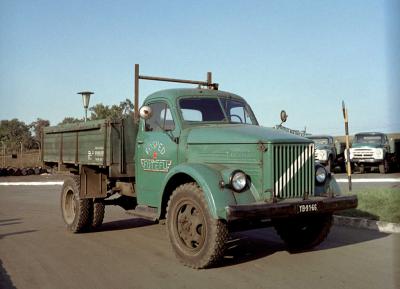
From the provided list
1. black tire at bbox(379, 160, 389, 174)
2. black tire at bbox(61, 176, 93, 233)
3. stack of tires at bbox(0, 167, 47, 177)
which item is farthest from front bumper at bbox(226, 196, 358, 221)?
stack of tires at bbox(0, 167, 47, 177)

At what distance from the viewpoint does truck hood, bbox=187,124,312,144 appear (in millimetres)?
5648

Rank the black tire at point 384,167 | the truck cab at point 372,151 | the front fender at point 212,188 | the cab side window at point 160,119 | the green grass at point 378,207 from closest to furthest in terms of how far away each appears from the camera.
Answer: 1. the front fender at point 212,188
2. the cab side window at point 160,119
3. the green grass at point 378,207
4. the truck cab at point 372,151
5. the black tire at point 384,167

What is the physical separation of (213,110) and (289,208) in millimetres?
2264

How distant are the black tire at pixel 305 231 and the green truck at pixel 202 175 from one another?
0.01 meters

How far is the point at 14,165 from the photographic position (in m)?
30.3

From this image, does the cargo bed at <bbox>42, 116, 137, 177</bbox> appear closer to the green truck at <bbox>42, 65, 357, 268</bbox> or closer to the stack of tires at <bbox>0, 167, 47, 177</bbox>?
the green truck at <bbox>42, 65, 357, 268</bbox>

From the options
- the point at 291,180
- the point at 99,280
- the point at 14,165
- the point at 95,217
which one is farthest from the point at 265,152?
the point at 14,165

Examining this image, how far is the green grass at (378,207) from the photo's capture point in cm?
868

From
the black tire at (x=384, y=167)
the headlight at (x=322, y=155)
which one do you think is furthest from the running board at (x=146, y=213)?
the black tire at (x=384, y=167)

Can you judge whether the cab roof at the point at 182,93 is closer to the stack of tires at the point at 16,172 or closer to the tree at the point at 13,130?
the stack of tires at the point at 16,172

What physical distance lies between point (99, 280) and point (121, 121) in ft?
10.4

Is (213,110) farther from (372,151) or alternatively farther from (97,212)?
(372,151)

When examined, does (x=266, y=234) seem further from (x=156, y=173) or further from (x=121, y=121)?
(x=121, y=121)

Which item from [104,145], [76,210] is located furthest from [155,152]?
[76,210]
